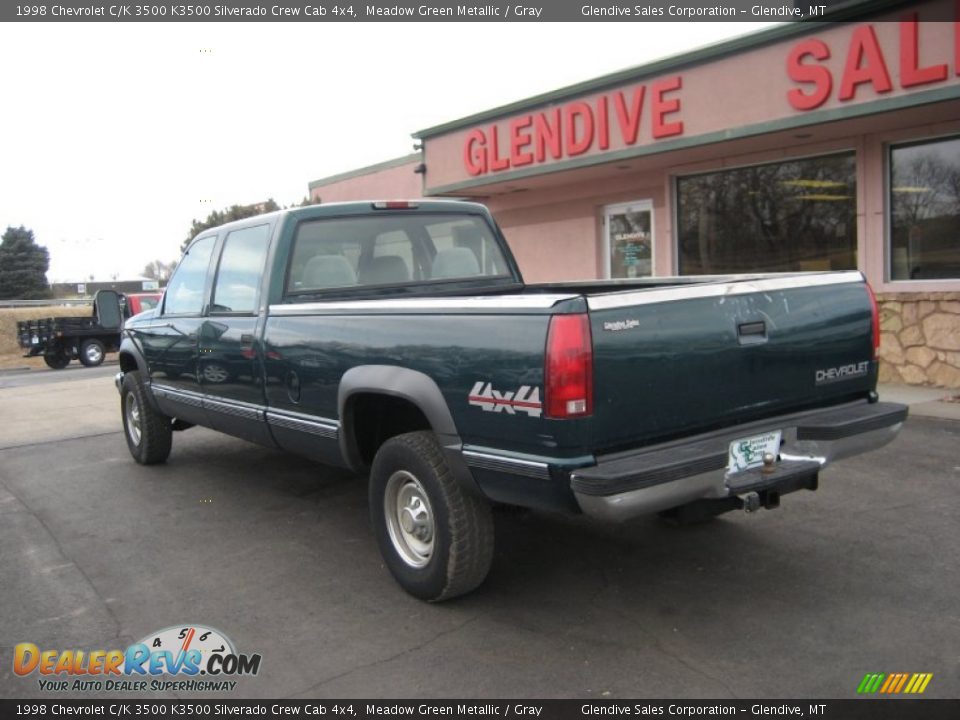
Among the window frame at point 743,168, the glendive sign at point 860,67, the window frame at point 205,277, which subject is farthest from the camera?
the window frame at point 743,168

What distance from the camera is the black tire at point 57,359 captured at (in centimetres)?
2161

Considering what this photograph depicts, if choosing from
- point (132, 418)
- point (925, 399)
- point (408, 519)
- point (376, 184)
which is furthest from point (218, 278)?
point (376, 184)

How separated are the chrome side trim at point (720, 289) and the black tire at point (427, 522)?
Answer: 43.3 inches

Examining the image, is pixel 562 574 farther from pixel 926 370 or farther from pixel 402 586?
pixel 926 370

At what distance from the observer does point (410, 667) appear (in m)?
3.40

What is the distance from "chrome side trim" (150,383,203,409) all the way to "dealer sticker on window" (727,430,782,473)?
3.86 meters

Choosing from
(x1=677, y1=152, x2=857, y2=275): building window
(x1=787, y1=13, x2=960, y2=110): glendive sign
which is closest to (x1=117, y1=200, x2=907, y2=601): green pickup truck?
(x1=787, y1=13, x2=960, y2=110): glendive sign

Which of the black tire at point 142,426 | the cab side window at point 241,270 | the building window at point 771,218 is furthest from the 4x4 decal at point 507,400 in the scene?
the building window at point 771,218

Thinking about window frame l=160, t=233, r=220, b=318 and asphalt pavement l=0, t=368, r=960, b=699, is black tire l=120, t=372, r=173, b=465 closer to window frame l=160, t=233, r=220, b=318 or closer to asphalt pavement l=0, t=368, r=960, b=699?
asphalt pavement l=0, t=368, r=960, b=699

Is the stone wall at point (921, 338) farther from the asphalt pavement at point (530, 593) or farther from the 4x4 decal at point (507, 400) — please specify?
the 4x4 decal at point (507, 400)

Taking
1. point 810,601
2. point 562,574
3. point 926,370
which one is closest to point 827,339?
point 810,601

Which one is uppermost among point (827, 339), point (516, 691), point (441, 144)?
point (441, 144)

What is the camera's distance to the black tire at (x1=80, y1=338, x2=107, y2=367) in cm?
2172

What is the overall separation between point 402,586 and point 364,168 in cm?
1632
